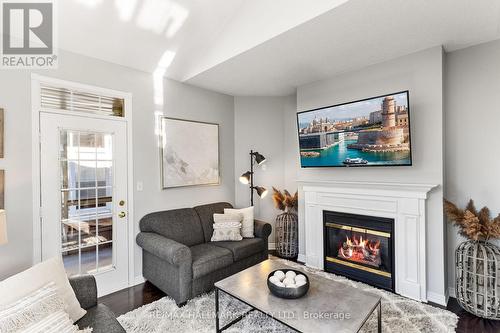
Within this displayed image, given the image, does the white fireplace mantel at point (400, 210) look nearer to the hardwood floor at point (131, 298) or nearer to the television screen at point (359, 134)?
the television screen at point (359, 134)

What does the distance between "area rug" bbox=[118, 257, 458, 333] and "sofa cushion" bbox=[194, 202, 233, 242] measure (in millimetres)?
936

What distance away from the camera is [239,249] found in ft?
10.2

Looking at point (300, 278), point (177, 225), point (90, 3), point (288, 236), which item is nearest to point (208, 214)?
point (177, 225)

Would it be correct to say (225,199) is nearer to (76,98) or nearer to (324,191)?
(324,191)

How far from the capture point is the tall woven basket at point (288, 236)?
13.1ft

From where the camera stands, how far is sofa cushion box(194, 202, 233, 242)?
3.51 metres

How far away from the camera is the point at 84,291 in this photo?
179cm

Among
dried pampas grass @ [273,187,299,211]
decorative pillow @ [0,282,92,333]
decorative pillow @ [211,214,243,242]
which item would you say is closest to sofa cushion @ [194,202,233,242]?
decorative pillow @ [211,214,243,242]

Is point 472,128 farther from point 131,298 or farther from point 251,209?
point 131,298

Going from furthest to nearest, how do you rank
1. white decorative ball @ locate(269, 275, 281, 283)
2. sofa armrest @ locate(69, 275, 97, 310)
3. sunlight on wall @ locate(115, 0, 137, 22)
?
sunlight on wall @ locate(115, 0, 137, 22)
white decorative ball @ locate(269, 275, 281, 283)
sofa armrest @ locate(69, 275, 97, 310)

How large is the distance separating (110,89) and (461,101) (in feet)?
12.7

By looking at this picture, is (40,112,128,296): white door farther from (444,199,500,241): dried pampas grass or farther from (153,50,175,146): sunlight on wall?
(444,199,500,241): dried pampas grass

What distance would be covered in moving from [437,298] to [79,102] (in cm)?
427

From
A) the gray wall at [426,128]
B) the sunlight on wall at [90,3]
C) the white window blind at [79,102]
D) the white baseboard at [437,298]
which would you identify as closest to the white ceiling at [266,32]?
the sunlight on wall at [90,3]
